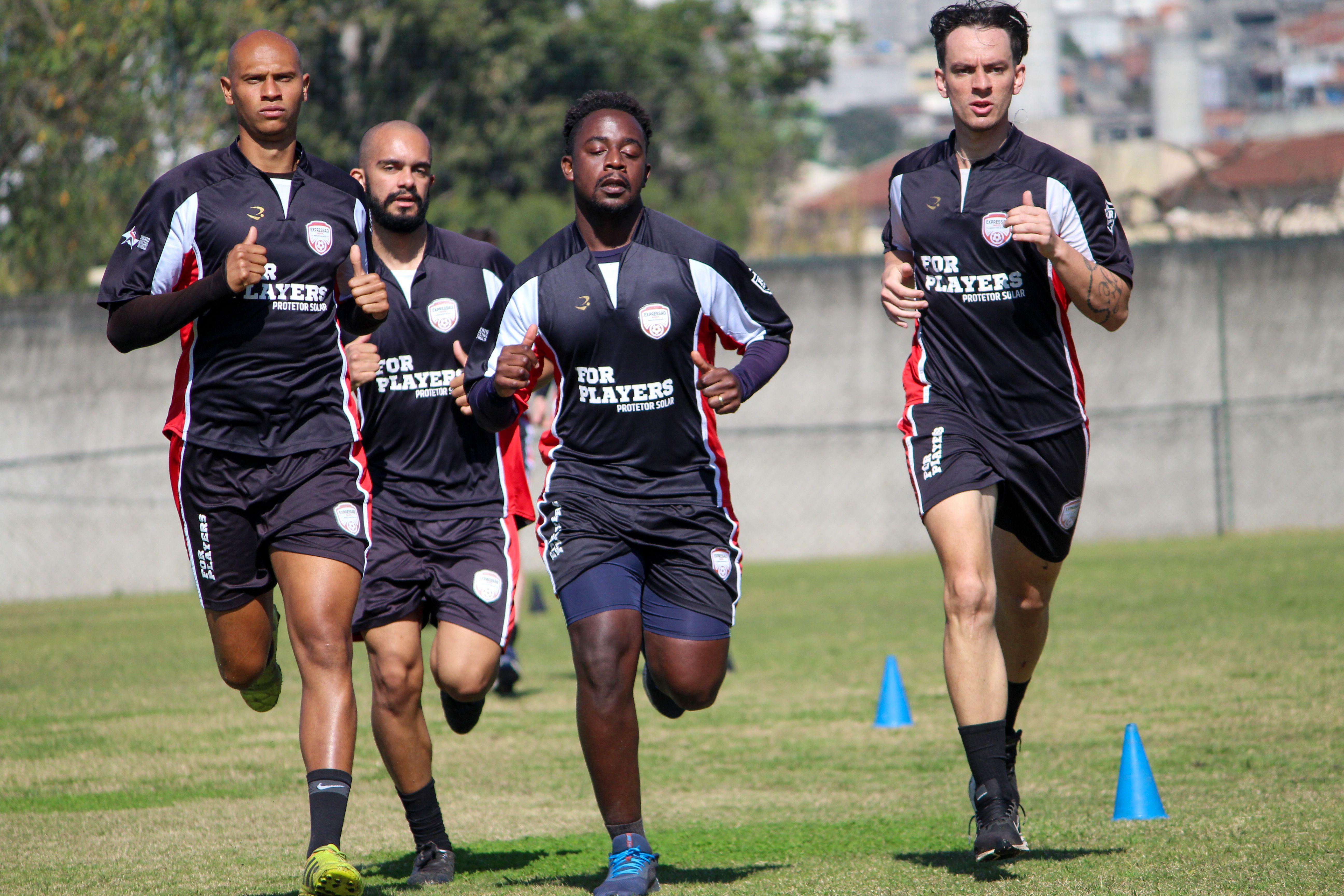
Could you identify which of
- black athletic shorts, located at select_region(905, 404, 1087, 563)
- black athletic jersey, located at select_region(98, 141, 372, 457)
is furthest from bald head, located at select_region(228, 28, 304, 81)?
black athletic shorts, located at select_region(905, 404, 1087, 563)

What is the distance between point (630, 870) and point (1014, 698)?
5.94 ft

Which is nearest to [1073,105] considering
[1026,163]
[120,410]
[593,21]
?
[593,21]

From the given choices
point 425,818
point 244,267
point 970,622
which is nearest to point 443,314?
point 244,267

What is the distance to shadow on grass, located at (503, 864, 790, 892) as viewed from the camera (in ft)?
15.7

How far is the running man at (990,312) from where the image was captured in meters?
4.84

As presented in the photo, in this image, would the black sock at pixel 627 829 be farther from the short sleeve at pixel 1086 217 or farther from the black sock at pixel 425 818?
the short sleeve at pixel 1086 217

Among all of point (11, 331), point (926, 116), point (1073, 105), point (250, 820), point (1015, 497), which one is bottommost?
point (250, 820)

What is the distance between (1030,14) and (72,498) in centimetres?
1596

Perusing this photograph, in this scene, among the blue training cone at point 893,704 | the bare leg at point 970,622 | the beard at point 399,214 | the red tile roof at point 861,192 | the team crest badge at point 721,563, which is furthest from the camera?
the red tile roof at point 861,192

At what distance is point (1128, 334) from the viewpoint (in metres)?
18.2

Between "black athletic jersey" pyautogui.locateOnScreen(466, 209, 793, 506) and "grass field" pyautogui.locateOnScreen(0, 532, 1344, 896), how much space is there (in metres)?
1.35

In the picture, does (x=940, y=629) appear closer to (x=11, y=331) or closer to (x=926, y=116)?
(x=11, y=331)

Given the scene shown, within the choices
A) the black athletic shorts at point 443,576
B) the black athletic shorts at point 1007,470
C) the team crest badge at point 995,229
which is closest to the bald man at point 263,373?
the black athletic shorts at point 443,576

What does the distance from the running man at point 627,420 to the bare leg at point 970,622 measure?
2.36ft
